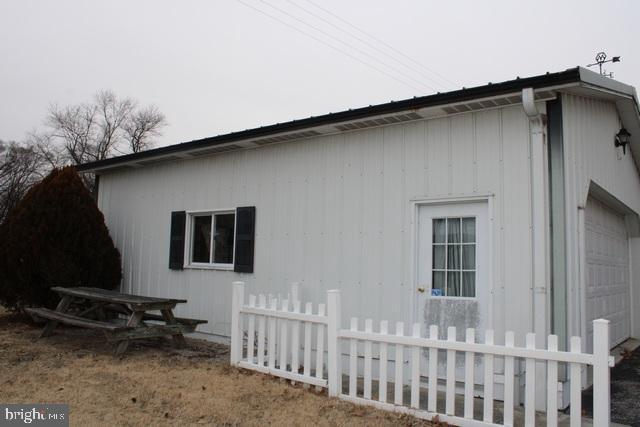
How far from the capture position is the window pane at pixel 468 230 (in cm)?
543

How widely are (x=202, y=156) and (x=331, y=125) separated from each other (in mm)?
2966

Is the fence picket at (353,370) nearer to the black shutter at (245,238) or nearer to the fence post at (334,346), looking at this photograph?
the fence post at (334,346)

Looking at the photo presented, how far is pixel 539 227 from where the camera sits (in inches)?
193

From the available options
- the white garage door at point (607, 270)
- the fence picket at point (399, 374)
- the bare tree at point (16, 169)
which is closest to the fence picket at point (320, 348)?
the fence picket at point (399, 374)

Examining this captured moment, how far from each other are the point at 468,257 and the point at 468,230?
292 millimetres

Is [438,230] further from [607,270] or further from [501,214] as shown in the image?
[607,270]

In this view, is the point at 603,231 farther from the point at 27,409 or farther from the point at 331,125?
the point at 27,409

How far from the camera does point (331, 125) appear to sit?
636 cm

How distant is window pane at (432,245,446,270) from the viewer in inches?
221

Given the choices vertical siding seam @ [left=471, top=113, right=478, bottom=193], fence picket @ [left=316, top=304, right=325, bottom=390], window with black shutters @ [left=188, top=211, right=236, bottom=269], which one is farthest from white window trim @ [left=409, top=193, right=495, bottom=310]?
window with black shutters @ [left=188, top=211, right=236, bottom=269]

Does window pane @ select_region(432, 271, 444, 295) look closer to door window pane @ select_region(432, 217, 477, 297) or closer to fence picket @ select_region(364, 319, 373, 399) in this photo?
door window pane @ select_region(432, 217, 477, 297)

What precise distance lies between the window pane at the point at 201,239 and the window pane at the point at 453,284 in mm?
4195

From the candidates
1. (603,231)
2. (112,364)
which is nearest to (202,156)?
(112,364)

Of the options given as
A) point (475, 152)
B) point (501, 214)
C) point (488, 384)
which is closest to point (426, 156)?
point (475, 152)
